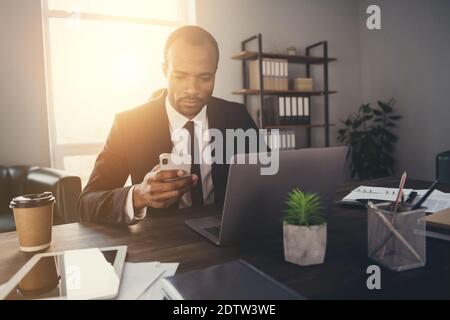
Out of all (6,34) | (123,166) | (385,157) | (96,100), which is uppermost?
(6,34)

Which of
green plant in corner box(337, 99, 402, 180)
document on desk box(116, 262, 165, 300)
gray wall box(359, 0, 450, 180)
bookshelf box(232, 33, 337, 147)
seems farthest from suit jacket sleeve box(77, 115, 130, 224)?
gray wall box(359, 0, 450, 180)

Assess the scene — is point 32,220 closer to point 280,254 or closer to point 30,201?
point 30,201

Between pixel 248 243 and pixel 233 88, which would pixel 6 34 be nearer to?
pixel 233 88

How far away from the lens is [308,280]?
2.10 feet

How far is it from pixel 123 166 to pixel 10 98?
2.14 metres

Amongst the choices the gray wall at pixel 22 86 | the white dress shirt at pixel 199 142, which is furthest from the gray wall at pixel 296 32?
the white dress shirt at pixel 199 142

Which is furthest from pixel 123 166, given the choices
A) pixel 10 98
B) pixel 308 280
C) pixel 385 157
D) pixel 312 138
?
pixel 385 157

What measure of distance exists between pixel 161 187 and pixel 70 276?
39 cm

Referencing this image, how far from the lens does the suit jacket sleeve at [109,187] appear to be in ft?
3.60

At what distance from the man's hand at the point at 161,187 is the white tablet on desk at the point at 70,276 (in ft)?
0.76

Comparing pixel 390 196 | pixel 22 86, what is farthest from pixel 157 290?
pixel 22 86

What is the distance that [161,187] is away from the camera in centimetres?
102

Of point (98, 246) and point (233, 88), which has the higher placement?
point (233, 88)

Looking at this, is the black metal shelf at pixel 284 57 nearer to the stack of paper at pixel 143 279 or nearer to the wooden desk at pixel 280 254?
the wooden desk at pixel 280 254
